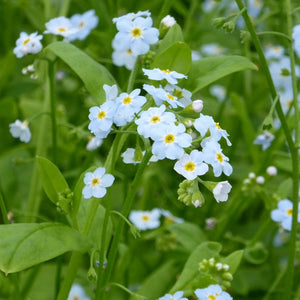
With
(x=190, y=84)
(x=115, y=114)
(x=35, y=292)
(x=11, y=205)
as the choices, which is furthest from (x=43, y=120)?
(x=115, y=114)

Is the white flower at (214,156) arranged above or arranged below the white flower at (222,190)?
above

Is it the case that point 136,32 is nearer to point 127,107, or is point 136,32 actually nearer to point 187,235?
point 127,107

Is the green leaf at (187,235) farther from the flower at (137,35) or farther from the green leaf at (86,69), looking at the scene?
the flower at (137,35)

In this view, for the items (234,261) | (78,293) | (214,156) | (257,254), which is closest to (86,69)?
(214,156)

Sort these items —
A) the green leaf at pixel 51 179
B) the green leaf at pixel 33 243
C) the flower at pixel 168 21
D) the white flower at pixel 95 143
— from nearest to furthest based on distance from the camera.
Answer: the green leaf at pixel 33 243 < the green leaf at pixel 51 179 < the flower at pixel 168 21 < the white flower at pixel 95 143

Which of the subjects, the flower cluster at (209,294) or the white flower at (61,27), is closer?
the flower cluster at (209,294)

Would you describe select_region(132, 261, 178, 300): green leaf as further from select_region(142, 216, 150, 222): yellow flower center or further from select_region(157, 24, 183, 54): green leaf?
select_region(157, 24, 183, 54): green leaf

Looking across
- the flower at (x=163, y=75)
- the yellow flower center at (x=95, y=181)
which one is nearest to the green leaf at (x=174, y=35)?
the flower at (x=163, y=75)
